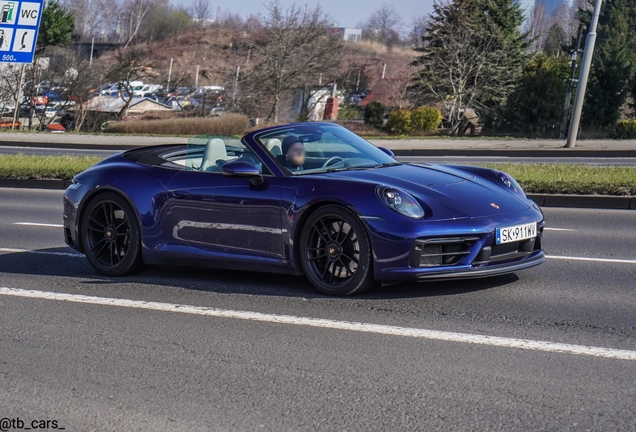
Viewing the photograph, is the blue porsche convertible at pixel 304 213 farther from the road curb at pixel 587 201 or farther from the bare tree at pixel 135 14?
the bare tree at pixel 135 14

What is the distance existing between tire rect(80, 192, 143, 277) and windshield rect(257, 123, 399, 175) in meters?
1.42

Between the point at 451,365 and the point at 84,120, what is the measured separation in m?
48.0

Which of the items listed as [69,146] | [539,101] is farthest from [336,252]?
[539,101]

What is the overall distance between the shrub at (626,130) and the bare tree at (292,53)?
16986 millimetres

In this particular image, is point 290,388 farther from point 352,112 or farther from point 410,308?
point 352,112

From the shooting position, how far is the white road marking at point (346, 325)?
5.08 m

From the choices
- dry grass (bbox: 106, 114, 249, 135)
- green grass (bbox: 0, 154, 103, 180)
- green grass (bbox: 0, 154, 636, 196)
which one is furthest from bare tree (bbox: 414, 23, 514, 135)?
green grass (bbox: 0, 154, 636, 196)

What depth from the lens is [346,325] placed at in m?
5.84

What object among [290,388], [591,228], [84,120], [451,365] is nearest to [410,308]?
[451,365]

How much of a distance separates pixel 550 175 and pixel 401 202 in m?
8.47

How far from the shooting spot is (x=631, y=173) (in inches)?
575

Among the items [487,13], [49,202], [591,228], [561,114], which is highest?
[487,13]

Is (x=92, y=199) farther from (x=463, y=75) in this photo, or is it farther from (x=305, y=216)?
(x=463, y=75)

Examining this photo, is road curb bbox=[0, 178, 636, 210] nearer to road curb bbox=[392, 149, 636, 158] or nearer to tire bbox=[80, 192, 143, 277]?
tire bbox=[80, 192, 143, 277]
